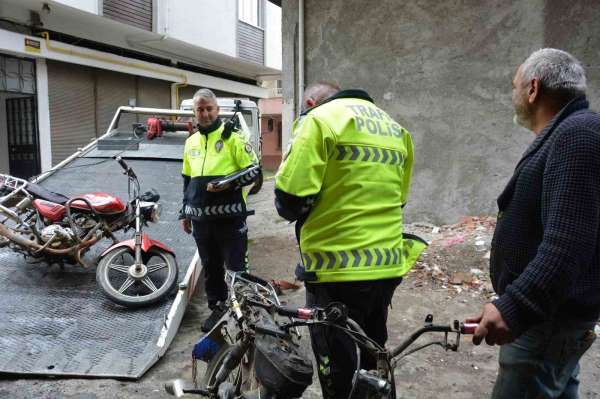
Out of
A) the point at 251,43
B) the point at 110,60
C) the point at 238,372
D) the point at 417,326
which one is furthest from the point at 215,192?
the point at 251,43

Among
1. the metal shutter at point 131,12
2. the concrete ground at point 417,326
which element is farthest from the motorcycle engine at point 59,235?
the metal shutter at point 131,12

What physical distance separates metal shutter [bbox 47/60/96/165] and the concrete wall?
728 cm

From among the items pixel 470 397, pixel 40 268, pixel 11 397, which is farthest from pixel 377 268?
pixel 40 268

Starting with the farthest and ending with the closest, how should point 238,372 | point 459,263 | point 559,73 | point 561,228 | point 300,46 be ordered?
point 300,46, point 459,263, point 238,372, point 559,73, point 561,228

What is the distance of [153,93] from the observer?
15133 millimetres

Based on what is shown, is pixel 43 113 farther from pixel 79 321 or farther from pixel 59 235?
pixel 79 321

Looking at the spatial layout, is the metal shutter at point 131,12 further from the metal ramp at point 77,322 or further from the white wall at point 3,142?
the metal ramp at point 77,322

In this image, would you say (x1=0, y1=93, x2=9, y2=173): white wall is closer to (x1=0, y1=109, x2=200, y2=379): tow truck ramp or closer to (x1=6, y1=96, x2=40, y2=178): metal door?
(x1=6, y1=96, x2=40, y2=178): metal door

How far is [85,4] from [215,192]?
9697 mm

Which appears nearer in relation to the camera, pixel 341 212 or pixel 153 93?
pixel 341 212

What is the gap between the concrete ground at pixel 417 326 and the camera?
3.03 metres

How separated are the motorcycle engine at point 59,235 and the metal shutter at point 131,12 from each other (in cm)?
939

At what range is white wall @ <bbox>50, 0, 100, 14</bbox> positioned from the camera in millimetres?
10724

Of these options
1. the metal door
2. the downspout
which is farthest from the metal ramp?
the metal door
